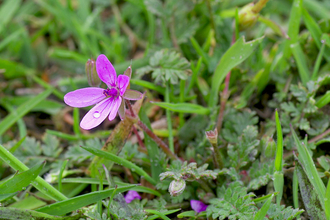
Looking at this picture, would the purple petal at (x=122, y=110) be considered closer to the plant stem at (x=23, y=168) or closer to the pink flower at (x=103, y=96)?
the pink flower at (x=103, y=96)

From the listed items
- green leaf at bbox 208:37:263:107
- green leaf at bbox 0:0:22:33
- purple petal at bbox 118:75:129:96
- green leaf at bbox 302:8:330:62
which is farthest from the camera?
green leaf at bbox 0:0:22:33

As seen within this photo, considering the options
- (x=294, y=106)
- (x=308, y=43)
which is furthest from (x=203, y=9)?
(x=294, y=106)

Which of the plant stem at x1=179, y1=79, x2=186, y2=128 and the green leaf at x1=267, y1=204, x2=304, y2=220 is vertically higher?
the plant stem at x1=179, y1=79, x2=186, y2=128

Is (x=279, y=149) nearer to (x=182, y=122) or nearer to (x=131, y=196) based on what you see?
(x=182, y=122)

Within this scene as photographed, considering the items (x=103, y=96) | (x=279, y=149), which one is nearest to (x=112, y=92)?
(x=103, y=96)

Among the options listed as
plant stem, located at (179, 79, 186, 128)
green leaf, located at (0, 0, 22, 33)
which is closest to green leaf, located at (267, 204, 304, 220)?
plant stem, located at (179, 79, 186, 128)

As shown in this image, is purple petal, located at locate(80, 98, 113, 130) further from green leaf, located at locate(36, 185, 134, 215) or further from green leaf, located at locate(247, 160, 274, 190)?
green leaf, located at locate(247, 160, 274, 190)
